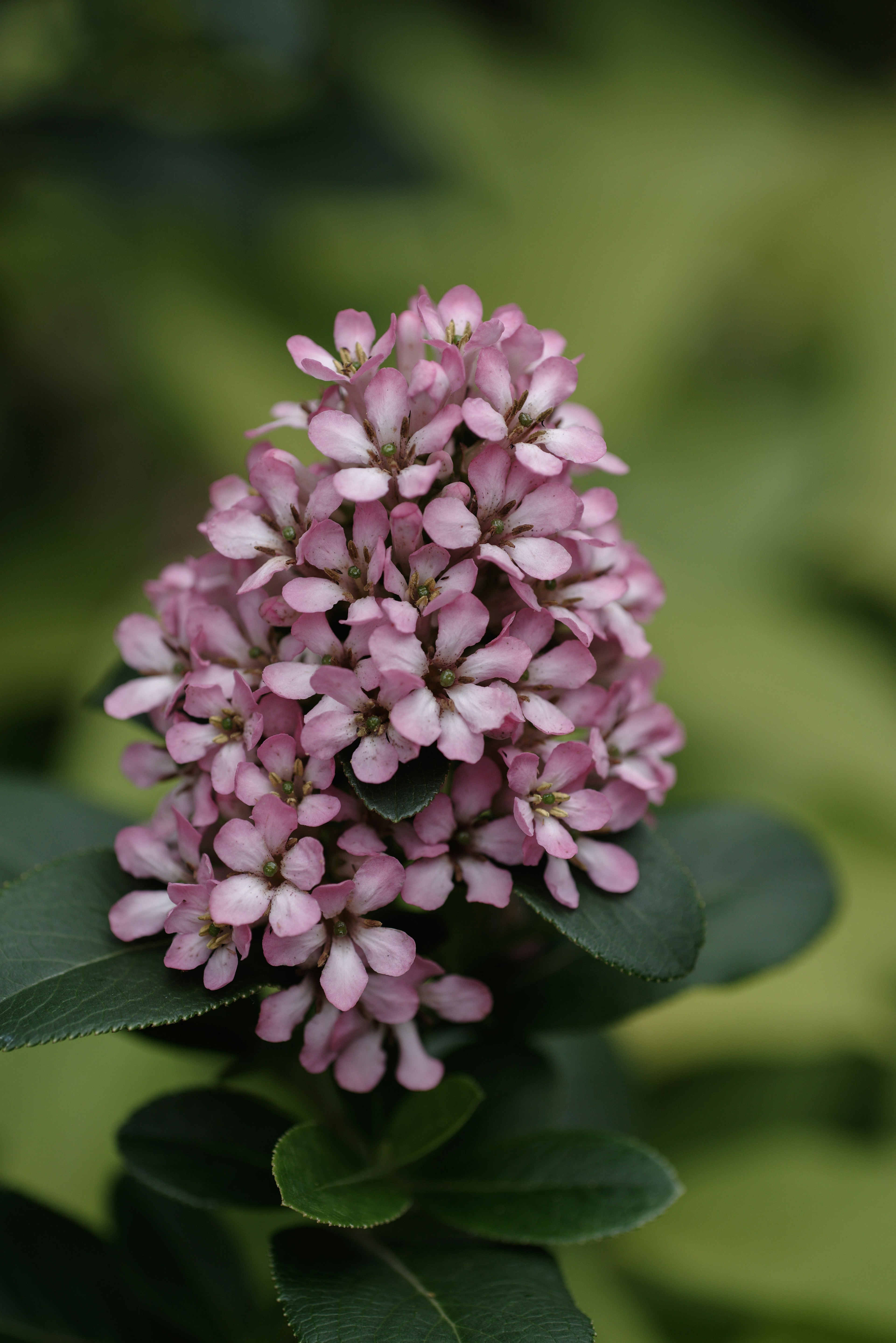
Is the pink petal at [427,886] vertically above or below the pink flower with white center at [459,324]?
below

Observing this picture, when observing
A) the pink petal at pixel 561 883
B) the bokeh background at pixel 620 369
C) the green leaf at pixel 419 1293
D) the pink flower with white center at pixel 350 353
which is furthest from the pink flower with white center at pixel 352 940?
the bokeh background at pixel 620 369

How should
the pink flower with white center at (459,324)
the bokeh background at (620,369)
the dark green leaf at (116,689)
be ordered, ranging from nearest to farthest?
1. the pink flower with white center at (459,324)
2. the dark green leaf at (116,689)
3. the bokeh background at (620,369)

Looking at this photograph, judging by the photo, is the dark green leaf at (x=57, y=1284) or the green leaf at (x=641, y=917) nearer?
the green leaf at (x=641, y=917)

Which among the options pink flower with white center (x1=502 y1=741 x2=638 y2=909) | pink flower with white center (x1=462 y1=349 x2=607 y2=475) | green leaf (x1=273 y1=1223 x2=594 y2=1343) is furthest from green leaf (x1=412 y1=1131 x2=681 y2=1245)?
pink flower with white center (x1=462 y1=349 x2=607 y2=475)

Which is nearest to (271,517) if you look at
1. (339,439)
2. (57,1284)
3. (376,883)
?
(339,439)

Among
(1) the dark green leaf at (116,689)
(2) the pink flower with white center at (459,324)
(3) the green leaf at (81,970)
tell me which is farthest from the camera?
(1) the dark green leaf at (116,689)

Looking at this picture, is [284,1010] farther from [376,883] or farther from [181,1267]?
[181,1267]

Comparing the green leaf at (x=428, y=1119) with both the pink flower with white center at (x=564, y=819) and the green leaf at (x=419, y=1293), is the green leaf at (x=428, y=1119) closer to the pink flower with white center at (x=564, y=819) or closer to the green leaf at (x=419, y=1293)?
the green leaf at (x=419, y=1293)
